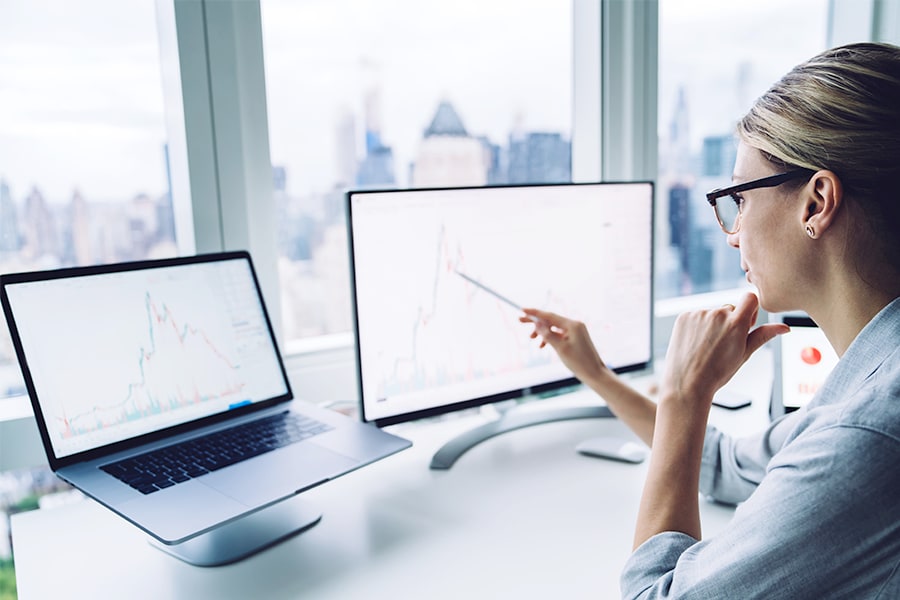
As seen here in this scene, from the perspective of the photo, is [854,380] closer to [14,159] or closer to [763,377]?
[763,377]

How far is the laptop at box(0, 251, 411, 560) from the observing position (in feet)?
3.01

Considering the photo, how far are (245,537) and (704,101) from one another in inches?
70.2

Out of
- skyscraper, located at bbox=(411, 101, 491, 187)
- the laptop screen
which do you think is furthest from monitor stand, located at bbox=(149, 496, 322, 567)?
skyscraper, located at bbox=(411, 101, 491, 187)

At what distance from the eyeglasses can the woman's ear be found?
0.05ft

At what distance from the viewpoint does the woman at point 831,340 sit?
1.99 feet

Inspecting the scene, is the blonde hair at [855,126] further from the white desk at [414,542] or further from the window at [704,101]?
the window at [704,101]

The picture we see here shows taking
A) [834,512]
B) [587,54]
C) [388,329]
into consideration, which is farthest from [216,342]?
[587,54]

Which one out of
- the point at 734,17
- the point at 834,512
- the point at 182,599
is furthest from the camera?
the point at 734,17

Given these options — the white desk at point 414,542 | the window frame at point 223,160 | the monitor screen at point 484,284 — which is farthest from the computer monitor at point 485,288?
the window frame at point 223,160

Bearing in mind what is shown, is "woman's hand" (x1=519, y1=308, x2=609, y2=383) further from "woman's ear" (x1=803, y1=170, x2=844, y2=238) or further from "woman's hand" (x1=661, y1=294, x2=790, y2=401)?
"woman's ear" (x1=803, y1=170, x2=844, y2=238)

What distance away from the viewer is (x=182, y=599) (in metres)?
0.83

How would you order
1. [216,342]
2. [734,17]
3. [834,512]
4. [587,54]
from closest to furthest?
1. [834,512]
2. [216,342]
3. [587,54]
4. [734,17]

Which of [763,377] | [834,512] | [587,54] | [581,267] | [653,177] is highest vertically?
[587,54]

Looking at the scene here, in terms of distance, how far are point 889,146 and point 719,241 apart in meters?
1.55
